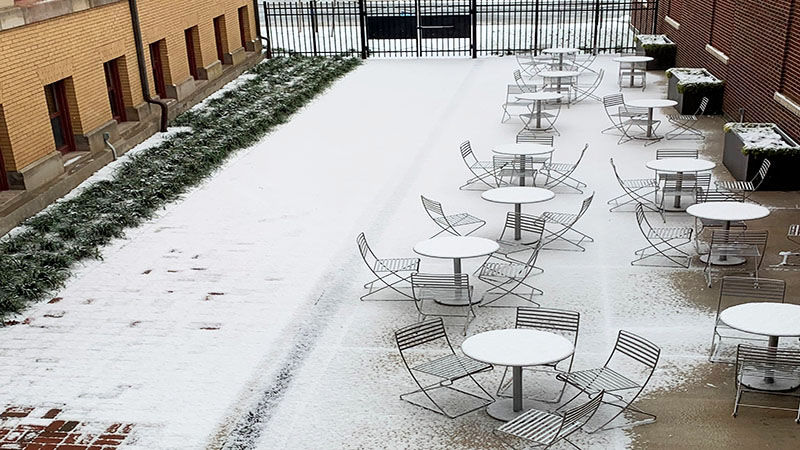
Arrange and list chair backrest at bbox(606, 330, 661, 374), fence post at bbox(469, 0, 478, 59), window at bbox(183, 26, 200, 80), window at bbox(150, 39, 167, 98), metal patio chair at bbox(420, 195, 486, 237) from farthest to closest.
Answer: fence post at bbox(469, 0, 478, 59) → window at bbox(183, 26, 200, 80) → window at bbox(150, 39, 167, 98) → metal patio chair at bbox(420, 195, 486, 237) → chair backrest at bbox(606, 330, 661, 374)

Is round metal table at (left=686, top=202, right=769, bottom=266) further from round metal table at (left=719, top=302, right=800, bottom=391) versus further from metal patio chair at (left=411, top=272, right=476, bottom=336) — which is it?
metal patio chair at (left=411, top=272, right=476, bottom=336)

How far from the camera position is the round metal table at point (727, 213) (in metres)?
11.3

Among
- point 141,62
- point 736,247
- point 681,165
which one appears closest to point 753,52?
point 681,165

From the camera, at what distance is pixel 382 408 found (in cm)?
841

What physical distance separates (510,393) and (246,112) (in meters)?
14.7

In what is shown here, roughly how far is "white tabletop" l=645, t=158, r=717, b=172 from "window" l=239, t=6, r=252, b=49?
18.4 metres

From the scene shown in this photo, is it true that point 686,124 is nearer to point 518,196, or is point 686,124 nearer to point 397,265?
point 518,196

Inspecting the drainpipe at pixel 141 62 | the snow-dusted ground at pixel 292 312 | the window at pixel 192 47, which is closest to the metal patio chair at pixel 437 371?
the snow-dusted ground at pixel 292 312

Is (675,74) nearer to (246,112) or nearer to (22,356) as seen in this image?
(246,112)

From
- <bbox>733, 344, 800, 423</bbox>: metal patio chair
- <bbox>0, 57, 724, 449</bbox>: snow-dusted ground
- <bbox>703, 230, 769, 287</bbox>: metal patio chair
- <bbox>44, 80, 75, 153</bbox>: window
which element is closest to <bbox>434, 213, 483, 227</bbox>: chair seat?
<bbox>0, 57, 724, 449</bbox>: snow-dusted ground

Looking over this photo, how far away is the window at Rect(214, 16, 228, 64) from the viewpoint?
85.5ft

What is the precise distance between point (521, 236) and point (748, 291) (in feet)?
12.5

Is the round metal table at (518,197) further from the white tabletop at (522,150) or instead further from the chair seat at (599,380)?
the chair seat at (599,380)

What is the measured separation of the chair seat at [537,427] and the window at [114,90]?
1417cm
